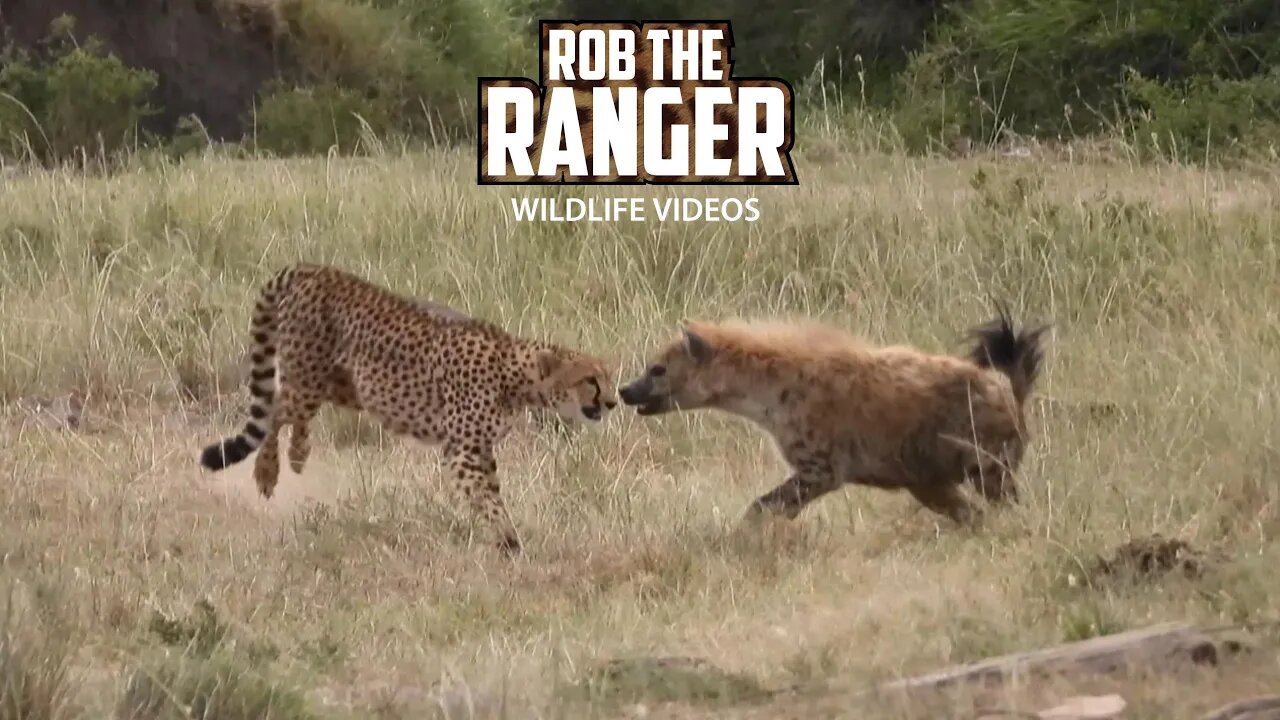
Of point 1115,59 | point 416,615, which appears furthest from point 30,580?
point 1115,59

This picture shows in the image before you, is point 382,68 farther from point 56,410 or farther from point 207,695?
point 207,695

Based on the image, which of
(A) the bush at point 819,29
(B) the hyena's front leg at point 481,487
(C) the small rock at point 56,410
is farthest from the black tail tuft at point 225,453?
(A) the bush at point 819,29

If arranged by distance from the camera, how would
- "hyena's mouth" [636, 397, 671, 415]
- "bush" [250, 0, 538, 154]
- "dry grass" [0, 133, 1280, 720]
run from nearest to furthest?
"dry grass" [0, 133, 1280, 720]
"hyena's mouth" [636, 397, 671, 415]
"bush" [250, 0, 538, 154]

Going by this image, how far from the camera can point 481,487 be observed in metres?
6.85

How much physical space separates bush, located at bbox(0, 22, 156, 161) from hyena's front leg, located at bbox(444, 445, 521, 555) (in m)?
10.2

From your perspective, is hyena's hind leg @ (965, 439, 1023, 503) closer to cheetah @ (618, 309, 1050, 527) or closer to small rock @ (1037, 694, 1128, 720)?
cheetah @ (618, 309, 1050, 527)

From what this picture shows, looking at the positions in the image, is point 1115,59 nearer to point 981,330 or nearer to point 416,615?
point 981,330

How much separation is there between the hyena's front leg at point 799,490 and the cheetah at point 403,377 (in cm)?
74

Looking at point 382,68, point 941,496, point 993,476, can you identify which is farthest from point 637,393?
point 382,68

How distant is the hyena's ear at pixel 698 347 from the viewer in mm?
7094

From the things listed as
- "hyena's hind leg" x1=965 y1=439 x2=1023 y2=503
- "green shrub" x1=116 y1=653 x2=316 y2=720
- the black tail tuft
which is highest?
"green shrub" x1=116 y1=653 x2=316 y2=720

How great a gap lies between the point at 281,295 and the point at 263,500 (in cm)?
82

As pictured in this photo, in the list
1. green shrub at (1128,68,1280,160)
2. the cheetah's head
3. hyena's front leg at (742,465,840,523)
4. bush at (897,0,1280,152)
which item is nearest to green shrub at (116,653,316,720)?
hyena's front leg at (742,465,840,523)

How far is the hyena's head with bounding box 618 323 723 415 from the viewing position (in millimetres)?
7109
